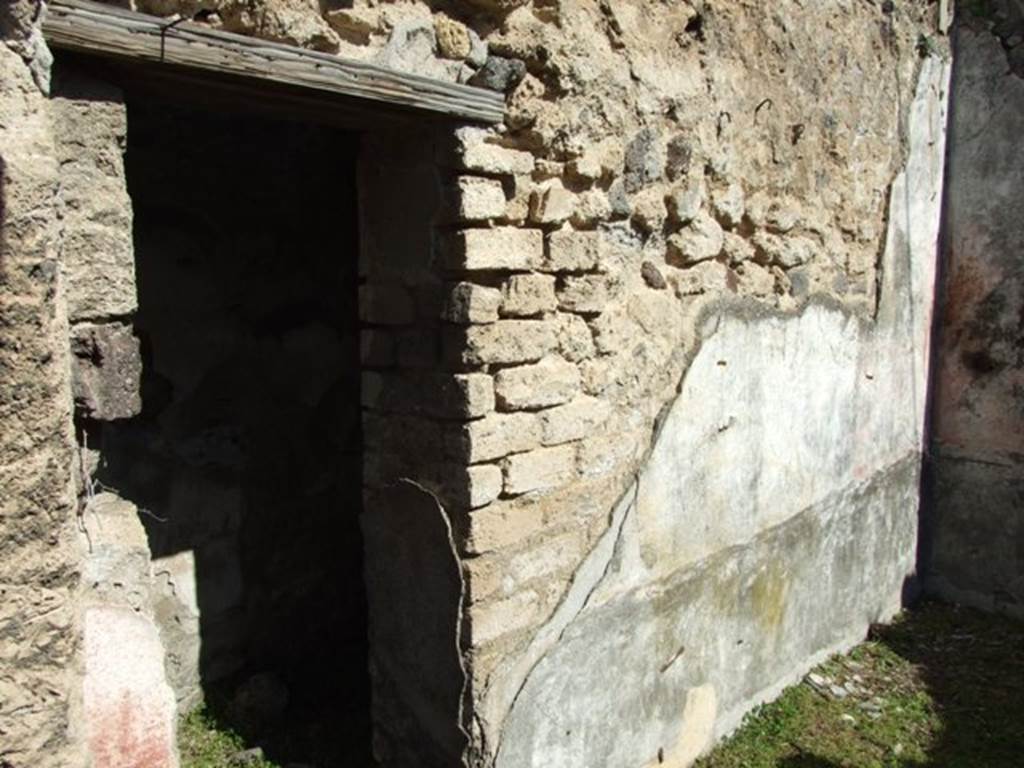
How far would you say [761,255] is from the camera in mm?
3205

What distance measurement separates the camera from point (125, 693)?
67.8 inches

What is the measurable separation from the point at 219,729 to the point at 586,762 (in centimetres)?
121

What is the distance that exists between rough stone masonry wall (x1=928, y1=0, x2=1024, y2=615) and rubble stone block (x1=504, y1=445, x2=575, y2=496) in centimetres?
311

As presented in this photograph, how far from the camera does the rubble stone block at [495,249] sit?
2.15 m

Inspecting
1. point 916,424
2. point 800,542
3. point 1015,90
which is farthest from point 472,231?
point 1015,90

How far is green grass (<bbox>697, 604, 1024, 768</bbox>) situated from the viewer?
327cm

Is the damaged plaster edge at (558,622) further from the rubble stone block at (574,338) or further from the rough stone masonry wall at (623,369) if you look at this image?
the rubble stone block at (574,338)

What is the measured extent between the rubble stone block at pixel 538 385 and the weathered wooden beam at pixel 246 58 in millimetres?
610

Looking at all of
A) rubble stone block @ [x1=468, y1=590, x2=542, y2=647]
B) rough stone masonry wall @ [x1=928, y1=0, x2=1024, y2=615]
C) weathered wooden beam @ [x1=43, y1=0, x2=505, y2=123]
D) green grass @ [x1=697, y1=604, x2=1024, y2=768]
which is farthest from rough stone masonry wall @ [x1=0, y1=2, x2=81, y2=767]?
rough stone masonry wall @ [x1=928, y1=0, x2=1024, y2=615]

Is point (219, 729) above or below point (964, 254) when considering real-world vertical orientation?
below

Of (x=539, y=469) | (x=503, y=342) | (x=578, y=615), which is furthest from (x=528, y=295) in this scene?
(x=578, y=615)

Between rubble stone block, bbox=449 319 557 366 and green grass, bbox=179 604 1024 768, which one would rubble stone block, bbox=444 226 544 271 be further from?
green grass, bbox=179 604 1024 768

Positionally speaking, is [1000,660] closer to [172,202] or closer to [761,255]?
[761,255]

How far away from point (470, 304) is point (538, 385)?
11.8 inches
